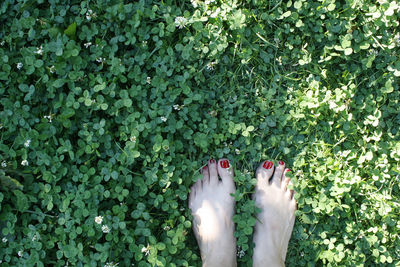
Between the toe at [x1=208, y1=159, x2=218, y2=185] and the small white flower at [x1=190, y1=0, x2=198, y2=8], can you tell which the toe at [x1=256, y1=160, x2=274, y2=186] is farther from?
the small white flower at [x1=190, y1=0, x2=198, y2=8]

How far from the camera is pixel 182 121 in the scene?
2629mm

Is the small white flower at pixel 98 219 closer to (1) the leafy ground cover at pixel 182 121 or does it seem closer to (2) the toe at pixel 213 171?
(1) the leafy ground cover at pixel 182 121

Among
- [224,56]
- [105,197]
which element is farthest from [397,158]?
[105,197]

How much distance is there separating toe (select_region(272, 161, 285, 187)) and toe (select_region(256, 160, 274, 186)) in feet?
0.12

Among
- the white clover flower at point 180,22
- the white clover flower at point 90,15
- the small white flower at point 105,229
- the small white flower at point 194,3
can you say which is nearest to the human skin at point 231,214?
the small white flower at point 105,229

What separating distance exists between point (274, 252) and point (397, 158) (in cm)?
105

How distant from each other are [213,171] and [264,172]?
35 centimetres

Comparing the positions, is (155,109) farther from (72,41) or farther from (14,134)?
(14,134)

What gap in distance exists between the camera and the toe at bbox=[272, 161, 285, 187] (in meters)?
2.80

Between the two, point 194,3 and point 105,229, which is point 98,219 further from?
point 194,3

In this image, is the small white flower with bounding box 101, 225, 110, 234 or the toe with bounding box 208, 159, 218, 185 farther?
the toe with bounding box 208, 159, 218, 185

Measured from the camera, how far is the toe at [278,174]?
280cm

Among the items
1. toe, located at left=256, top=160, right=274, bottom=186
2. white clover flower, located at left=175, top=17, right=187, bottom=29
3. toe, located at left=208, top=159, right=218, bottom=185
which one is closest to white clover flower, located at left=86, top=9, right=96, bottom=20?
white clover flower, located at left=175, top=17, right=187, bottom=29

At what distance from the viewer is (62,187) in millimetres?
2584
